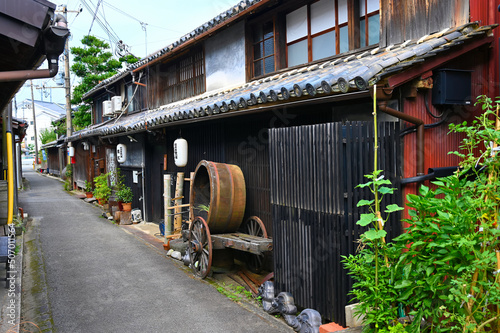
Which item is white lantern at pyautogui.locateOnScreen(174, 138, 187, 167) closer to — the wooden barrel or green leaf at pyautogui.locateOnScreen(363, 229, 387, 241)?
the wooden barrel

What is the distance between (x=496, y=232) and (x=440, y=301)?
81 cm

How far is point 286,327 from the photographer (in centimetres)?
654

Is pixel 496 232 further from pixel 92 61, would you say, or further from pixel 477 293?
pixel 92 61

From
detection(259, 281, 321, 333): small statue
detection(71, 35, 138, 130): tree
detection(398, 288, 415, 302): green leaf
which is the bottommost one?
detection(259, 281, 321, 333): small statue

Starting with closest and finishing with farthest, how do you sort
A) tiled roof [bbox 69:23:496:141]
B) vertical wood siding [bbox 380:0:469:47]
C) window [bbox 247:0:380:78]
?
tiled roof [bbox 69:23:496:141] → vertical wood siding [bbox 380:0:469:47] → window [bbox 247:0:380:78]

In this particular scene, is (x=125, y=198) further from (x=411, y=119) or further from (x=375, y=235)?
(x=375, y=235)

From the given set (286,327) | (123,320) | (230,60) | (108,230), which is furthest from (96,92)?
(286,327)

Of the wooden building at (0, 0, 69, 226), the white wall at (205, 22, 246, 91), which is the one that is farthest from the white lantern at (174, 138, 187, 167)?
the wooden building at (0, 0, 69, 226)

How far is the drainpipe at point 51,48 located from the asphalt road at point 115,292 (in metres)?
4.17

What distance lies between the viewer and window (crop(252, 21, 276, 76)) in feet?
34.8

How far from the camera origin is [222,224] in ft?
29.8

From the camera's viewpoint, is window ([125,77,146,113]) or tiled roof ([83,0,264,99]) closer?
tiled roof ([83,0,264,99])

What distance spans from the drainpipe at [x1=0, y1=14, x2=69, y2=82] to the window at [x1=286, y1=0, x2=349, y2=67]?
18.6 ft

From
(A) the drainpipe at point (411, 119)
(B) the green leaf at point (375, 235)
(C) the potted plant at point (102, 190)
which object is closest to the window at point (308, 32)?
(A) the drainpipe at point (411, 119)
